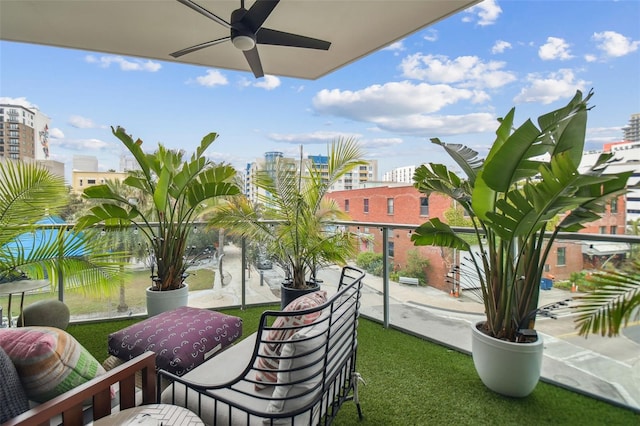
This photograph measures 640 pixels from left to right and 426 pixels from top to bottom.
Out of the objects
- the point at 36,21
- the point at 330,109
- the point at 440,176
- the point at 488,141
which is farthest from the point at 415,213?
the point at 330,109

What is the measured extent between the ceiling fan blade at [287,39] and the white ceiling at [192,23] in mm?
380

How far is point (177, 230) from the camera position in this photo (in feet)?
10.4

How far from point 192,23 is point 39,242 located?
233 cm

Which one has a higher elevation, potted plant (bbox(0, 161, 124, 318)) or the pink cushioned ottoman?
potted plant (bbox(0, 161, 124, 318))

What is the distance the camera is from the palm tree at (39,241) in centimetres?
233

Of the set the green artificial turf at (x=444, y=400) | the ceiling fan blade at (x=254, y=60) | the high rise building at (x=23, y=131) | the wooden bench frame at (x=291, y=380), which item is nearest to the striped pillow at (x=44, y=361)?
the wooden bench frame at (x=291, y=380)

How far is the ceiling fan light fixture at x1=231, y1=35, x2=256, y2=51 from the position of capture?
228 cm

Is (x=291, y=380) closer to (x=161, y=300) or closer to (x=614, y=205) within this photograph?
(x=614, y=205)

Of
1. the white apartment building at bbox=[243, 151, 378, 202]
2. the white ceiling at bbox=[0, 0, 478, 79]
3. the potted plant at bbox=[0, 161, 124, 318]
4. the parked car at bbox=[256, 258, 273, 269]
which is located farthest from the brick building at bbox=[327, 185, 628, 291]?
the potted plant at bbox=[0, 161, 124, 318]

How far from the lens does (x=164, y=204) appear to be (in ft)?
9.86

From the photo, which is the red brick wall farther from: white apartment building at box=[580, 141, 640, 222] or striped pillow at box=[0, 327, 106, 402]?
→ striped pillow at box=[0, 327, 106, 402]

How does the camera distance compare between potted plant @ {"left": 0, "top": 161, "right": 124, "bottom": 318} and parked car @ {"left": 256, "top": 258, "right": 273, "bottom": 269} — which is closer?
potted plant @ {"left": 0, "top": 161, "right": 124, "bottom": 318}

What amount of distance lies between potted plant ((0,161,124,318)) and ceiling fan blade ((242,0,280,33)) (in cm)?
207

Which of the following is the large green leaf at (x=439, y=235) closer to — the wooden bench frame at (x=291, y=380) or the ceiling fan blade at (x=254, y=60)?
the wooden bench frame at (x=291, y=380)
